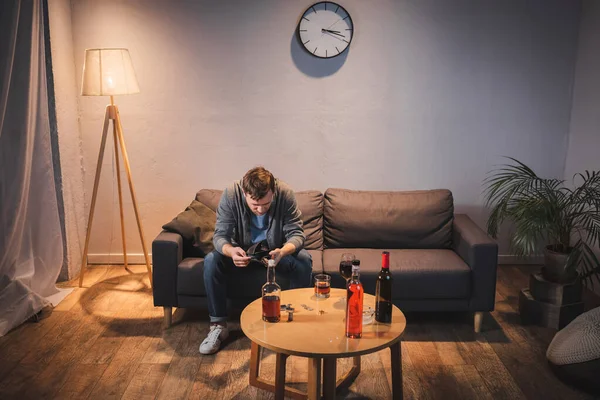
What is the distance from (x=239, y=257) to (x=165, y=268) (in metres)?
0.54

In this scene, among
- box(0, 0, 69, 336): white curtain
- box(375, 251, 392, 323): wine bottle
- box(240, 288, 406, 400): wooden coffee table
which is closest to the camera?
box(240, 288, 406, 400): wooden coffee table

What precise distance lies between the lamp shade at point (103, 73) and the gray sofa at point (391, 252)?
884 millimetres

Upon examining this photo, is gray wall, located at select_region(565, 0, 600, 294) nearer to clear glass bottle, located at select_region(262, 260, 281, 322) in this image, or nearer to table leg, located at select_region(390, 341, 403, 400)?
table leg, located at select_region(390, 341, 403, 400)

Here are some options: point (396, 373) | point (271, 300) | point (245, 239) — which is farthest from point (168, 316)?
point (396, 373)

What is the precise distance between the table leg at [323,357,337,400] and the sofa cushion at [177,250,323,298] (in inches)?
37.0

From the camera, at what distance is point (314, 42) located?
421 centimetres

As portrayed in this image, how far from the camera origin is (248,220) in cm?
336

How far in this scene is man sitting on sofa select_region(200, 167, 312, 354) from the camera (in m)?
3.31

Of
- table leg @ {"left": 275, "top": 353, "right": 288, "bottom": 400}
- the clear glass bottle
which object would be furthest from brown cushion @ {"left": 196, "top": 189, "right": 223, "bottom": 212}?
table leg @ {"left": 275, "top": 353, "right": 288, "bottom": 400}

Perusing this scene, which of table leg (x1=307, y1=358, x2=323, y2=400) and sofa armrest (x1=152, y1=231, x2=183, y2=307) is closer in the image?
table leg (x1=307, y1=358, x2=323, y2=400)

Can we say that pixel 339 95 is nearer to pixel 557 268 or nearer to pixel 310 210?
pixel 310 210

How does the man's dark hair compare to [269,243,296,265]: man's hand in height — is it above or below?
above

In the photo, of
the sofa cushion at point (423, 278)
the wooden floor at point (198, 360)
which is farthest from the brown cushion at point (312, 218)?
the wooden floor at point (198, 360)

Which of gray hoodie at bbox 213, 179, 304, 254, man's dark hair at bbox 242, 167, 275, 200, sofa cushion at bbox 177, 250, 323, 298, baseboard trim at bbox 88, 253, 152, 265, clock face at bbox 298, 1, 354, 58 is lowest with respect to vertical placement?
baseboard trim at bbox 88, 253, 152, 265
